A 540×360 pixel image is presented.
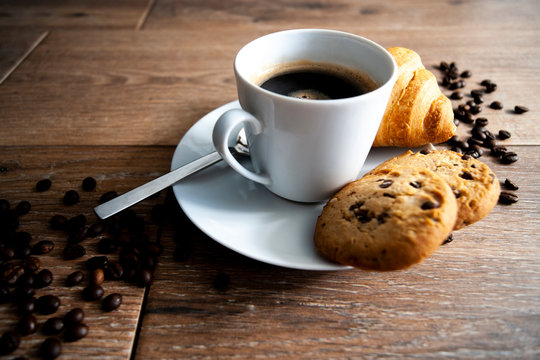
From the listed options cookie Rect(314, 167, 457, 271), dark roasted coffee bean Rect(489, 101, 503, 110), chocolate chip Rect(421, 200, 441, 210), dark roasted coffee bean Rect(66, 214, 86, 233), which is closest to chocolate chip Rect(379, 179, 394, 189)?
cookie Rect(314, 167, 457, 271)

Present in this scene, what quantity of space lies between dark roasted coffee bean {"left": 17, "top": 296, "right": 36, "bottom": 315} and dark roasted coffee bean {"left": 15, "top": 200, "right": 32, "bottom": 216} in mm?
349

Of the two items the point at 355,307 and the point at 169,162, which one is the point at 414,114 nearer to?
the point at 355,307

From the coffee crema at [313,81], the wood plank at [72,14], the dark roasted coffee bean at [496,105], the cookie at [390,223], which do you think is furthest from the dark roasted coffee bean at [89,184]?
the dark roasted coffee bean at [496,105]

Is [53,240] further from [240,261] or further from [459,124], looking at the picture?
[459,124]

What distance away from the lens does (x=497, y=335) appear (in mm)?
908

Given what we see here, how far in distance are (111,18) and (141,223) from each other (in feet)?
5.78

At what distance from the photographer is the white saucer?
969mm

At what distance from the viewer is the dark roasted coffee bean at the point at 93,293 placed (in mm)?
1002

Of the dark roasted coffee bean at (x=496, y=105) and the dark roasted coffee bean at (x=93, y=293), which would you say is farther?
the dark roasted coffee bean at (x=496, y=105)

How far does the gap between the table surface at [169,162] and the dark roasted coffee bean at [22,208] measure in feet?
0.10

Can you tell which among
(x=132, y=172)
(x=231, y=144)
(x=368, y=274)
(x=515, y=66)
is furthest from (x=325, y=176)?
(x=515, y=66)

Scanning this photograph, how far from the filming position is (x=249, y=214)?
1.11 metres

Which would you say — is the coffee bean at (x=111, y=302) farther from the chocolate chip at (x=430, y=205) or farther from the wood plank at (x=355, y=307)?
the chocolate chip at (x=430, y=205)

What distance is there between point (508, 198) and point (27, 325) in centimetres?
128
